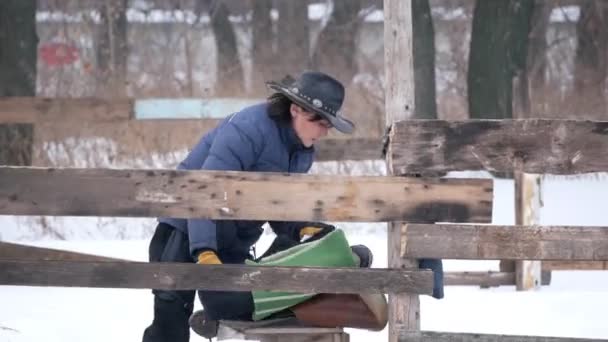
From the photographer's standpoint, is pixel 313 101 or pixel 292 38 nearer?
pixel 313 101

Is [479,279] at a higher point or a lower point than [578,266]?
lower

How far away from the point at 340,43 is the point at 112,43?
3974 mm

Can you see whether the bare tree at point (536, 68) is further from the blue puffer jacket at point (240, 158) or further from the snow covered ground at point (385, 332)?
the blue puffer jacket at point (240, 158)

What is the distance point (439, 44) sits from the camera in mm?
28453

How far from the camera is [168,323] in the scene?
17.6ft

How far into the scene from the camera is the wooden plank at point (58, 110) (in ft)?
36.0

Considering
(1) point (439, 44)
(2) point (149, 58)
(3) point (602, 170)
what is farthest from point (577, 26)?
(3) point (602, 170)

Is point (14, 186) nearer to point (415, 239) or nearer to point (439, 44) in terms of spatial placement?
point (415, 239)

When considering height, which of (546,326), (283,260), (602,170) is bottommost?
(546,326)

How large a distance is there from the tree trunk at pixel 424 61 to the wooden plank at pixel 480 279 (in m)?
8.94

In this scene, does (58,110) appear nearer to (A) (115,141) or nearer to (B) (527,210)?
(B) (527,210)

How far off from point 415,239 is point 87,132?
38.9ft

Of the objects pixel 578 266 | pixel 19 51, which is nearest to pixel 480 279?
pixel 578 266

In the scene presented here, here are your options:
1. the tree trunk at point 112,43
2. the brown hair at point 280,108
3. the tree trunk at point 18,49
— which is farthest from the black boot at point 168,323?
the tree trunk at point 112,43
